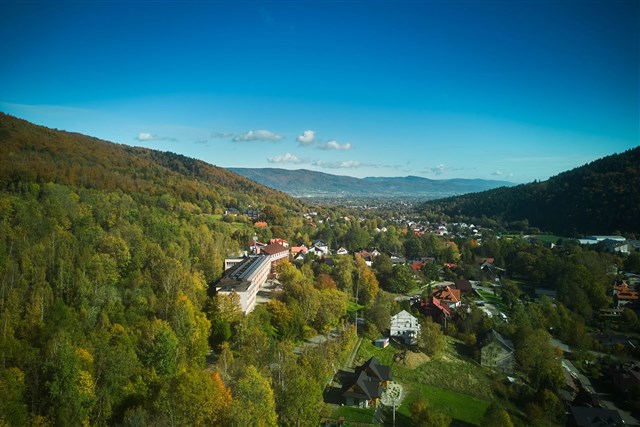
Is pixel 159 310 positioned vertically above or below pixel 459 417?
above

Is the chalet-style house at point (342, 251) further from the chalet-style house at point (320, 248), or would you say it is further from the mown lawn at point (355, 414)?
the mown lawn at point (355, 414)

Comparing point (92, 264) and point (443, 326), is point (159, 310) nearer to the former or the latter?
point (92, 264)

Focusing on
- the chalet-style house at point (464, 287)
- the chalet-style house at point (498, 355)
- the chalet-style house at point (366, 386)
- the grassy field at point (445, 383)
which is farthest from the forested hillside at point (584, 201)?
the chalet-style house at point (366, 386)

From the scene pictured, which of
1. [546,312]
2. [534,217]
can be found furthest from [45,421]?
[534,217]

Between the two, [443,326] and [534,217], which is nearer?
[443,326]

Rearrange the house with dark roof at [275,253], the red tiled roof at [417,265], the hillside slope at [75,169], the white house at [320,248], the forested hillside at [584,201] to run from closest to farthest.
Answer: the hillside slope at [75,169]
the house with dark roof at [275,253]
the red tiled roof at [417,265]
the white house at [320,248]
the forested hillside at [584,201]

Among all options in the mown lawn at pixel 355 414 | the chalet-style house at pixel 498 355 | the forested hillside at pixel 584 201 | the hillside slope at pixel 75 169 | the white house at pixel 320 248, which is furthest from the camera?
the forested hillside at pixel 584 201
